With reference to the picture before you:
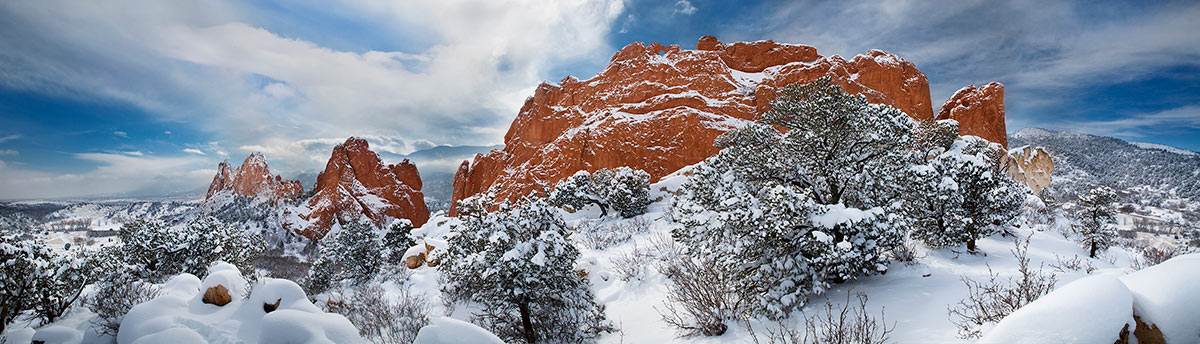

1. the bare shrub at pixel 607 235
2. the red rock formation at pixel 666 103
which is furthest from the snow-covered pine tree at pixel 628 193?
the red rock formation at pixel 666 103

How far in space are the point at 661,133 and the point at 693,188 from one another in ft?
173

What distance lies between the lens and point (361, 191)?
80.6m

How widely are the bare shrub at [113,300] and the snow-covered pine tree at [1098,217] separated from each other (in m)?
22.9

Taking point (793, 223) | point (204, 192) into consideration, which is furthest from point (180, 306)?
point (204, 192)

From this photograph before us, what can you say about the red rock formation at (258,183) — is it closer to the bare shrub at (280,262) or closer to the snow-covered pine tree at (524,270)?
the bare shrub at (280,262)

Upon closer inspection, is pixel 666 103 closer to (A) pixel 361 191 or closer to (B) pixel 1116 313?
(B) pixel 1116 313

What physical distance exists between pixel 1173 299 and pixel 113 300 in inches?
643

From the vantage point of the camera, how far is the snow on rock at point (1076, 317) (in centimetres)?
279

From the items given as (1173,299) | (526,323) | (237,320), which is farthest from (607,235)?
(1173,299)

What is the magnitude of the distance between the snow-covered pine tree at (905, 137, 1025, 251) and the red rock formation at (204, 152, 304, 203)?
115m

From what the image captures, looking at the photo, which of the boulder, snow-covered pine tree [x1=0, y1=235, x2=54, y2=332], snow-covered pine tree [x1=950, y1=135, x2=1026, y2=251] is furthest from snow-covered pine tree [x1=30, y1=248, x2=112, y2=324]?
snow-covered pine tree [x1=950, y1=135, x2=1026, y2=251]

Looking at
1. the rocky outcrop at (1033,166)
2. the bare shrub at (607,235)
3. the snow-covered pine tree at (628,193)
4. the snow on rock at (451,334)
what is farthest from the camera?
the rocky outcrop at (1033,166)

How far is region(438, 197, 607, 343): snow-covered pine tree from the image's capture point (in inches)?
275

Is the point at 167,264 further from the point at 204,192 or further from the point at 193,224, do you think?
the point at 204,192
